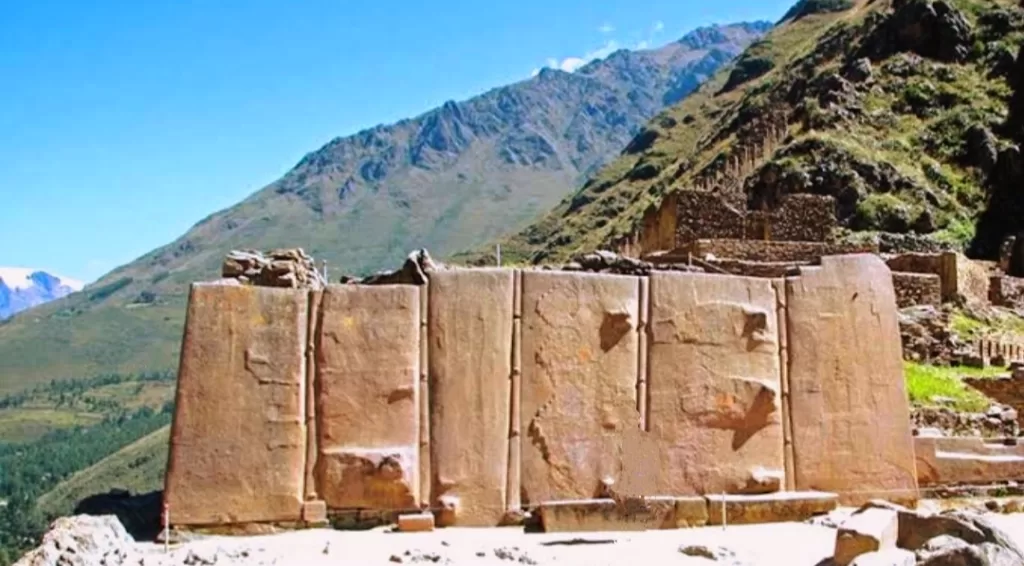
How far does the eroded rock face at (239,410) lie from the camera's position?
10.6 metres

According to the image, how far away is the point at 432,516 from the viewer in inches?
422

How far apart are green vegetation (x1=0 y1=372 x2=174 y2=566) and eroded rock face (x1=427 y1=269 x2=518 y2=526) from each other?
7207cm

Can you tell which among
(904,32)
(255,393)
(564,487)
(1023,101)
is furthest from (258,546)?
(904,32)

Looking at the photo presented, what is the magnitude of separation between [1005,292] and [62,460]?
480 feet

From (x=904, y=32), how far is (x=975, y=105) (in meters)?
7.14

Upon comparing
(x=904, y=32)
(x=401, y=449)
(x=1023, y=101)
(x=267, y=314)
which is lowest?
(x=401, y=449)

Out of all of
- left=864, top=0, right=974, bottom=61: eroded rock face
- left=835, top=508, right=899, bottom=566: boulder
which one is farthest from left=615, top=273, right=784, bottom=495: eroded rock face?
left=864, top=0, right=974, bottom=61: eroded rock face

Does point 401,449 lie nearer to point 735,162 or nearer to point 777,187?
point 777,187

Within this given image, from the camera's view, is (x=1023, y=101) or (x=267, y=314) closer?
(x=267, y=314)

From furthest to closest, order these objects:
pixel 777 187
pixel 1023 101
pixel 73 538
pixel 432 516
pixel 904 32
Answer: pixel 904 32 < pixel 1023 101 < pixel 777 187 < pixel 432 516 < pixel 73 538

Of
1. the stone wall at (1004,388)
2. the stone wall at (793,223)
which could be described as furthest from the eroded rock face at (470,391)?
the stone wall at (793,223)

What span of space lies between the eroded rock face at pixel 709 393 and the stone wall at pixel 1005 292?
22.5m

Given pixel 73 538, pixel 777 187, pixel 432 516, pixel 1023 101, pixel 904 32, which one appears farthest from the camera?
pixel 904 32

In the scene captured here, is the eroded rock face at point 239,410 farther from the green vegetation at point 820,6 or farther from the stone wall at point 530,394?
the green vegetation at point 820,6
